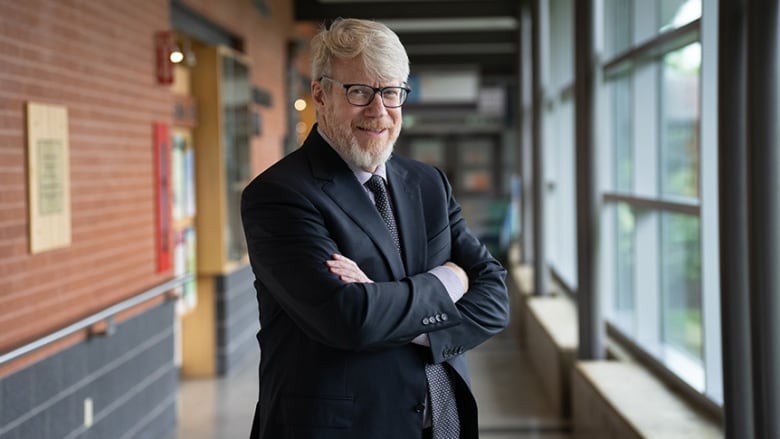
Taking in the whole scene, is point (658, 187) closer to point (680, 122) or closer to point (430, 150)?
point (680, 122)

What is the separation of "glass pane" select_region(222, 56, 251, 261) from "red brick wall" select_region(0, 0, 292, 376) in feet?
5.87

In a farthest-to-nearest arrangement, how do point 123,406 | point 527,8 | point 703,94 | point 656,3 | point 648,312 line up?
point 527,8
point 648,312
point 656,3
point 123,406
point 703,94

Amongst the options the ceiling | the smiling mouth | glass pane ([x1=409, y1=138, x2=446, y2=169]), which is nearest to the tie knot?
the smiling mouth

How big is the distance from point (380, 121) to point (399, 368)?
20.2 inches

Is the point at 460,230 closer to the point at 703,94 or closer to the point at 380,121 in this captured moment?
the point at 380,121

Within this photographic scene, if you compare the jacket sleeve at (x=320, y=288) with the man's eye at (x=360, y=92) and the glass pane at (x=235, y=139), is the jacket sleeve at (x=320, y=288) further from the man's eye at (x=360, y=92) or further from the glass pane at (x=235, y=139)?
the glass pane at (x=235, y=139)

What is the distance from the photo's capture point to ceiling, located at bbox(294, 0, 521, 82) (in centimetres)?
1035

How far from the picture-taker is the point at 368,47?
6.70 ft

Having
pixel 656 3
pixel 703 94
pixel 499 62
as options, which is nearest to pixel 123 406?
pixel 703 94

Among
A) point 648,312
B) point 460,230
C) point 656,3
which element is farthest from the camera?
point 648,312

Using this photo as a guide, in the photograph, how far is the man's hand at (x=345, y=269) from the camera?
2.02m

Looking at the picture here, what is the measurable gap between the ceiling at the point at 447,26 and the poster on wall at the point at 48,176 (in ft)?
12.1

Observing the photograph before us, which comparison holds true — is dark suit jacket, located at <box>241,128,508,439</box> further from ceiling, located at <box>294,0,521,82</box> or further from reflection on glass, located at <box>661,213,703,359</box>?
ceiling, located at <box>294,0,521,82</box>

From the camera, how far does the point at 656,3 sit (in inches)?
206
